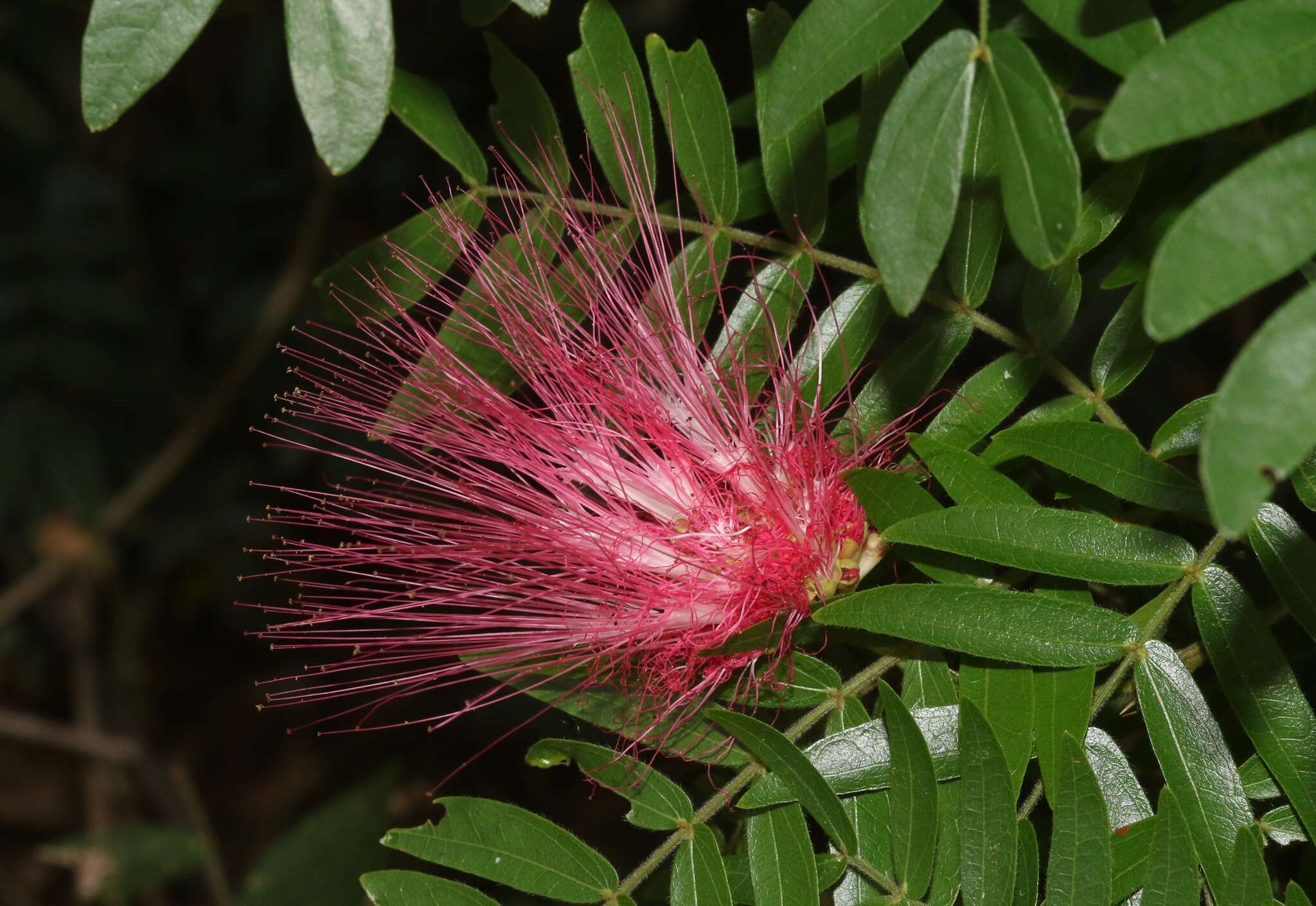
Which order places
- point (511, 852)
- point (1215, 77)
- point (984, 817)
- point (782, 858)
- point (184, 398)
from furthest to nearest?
point (184, 398)
point (511, 852)
point (782, 858)
point (984, 817)
point (1215, 77)

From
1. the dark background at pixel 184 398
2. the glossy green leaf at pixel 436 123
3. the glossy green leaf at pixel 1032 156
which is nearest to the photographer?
the glossy green leaf at pixel 1032 156

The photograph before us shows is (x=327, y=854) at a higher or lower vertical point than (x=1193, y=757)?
lower

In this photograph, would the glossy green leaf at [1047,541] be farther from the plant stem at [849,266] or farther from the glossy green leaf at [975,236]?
the glossy green leaf at [975,236]

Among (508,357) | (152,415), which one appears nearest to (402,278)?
(508,357)

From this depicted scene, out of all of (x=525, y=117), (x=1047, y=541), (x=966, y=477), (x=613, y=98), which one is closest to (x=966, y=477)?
(x=966, y=477)

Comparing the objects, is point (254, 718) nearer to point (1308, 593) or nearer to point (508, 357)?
point (508, 357)

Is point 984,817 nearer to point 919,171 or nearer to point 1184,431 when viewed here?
point 1184,431

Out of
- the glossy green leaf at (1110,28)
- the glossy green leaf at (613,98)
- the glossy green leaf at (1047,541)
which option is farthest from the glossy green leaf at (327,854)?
the glossy green leaf at (1110,28)
